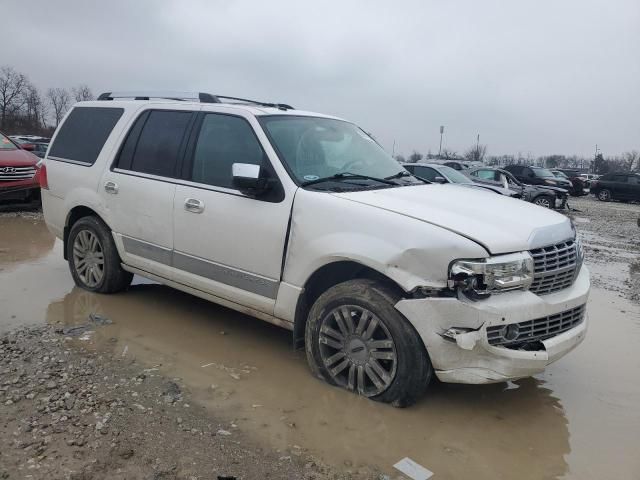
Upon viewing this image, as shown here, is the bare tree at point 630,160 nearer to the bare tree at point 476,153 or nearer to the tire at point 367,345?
the bare tree at point 476,153

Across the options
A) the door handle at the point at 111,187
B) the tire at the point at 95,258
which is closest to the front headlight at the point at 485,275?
the door handle at the point at 111,187

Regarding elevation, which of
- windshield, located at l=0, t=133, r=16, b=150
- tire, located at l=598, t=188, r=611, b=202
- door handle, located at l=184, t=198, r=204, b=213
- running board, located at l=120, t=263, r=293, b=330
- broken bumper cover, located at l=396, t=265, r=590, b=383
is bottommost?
tire, located at l=598, t=188, r=611, b=202

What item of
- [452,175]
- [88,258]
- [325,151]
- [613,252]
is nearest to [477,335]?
[325,151]

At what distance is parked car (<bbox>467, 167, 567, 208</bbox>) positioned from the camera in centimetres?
1689

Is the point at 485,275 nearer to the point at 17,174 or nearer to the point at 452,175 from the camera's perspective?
the point at 17,174

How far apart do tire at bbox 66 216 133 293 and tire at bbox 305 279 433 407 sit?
2450 millimetres

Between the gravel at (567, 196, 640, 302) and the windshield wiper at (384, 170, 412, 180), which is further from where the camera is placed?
the gravel at (567, 196, 640, 302)

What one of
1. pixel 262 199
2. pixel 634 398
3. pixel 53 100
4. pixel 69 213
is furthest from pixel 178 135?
pixel 53 100

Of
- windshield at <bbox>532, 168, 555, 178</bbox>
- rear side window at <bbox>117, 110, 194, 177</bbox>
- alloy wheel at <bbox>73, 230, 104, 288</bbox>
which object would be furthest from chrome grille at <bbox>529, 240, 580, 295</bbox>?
windshield at <bbox>532, 168, 555, 178</bbox>

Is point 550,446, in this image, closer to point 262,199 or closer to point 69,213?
point 262,199

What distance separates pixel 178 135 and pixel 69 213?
5.58 ft

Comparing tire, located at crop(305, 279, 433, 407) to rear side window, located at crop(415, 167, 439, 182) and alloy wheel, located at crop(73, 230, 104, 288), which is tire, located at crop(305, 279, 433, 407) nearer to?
alloy wheel, located at crop(73, 230, 104, 288)

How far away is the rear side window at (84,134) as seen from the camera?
5.21m

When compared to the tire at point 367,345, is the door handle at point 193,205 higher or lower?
higher
